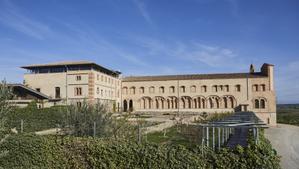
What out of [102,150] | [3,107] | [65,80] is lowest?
[102,150]

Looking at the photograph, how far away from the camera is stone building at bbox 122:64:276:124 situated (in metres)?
46.1

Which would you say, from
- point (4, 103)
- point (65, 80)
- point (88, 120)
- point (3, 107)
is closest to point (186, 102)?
point (65, 80)

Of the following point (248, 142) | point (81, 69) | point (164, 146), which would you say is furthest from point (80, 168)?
point (81, 69)

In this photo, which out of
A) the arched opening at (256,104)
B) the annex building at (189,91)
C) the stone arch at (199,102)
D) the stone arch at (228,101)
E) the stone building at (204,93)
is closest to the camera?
the annex building at (189,91)

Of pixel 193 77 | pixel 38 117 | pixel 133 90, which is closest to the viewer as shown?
pixel 38 117

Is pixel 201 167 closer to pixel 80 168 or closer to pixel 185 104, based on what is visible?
pixel 80 168

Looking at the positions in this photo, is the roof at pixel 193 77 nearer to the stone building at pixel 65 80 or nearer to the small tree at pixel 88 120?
the stone building at pixel 65 80

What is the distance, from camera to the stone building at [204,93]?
4612cm

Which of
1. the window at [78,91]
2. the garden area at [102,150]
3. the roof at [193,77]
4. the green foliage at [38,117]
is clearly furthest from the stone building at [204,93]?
the garden area at [102,150]

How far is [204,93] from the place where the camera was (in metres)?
47.3

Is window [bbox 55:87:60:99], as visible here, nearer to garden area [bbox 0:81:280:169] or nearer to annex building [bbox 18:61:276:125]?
annex building [bbox 18:61:276:125]

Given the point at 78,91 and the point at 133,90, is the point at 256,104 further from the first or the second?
the point at 78,91

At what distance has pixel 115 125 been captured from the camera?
1248 centimetres

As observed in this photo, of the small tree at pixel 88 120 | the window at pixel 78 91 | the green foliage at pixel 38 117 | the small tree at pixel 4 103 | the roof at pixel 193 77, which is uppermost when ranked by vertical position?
the roof at pixel 193 77
